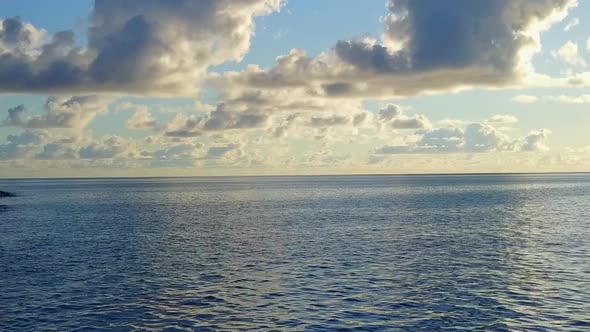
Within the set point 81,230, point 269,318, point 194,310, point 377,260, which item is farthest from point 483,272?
point 81,230

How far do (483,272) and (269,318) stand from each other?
81.6 ft

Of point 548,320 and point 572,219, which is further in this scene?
point 572,219

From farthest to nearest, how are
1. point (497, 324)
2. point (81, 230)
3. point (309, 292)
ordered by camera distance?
point (81, 230), point (309, 292), point (497, 324)

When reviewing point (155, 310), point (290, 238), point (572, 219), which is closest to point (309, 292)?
point (155, 310)

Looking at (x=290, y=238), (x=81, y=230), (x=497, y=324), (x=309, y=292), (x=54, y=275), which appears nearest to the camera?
(x=497, y=324)

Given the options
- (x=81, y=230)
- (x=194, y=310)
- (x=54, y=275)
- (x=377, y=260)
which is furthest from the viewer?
(x=81, y=230)

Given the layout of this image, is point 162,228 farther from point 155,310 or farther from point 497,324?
point 497,324

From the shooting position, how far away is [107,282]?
48.6m

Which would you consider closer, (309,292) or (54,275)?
(309,292)

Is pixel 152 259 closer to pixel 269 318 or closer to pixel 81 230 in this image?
pixel 269 318

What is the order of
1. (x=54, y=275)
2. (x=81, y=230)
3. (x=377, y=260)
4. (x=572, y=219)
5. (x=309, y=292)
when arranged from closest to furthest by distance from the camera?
(x=309, y=292), (x=54, y=275), (x=377, y=260), (x=81, y=230), (x=572, y=219)

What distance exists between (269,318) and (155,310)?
28.1 feet

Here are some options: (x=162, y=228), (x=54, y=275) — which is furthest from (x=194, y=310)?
(x=162, y=228)

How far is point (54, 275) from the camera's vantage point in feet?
170
